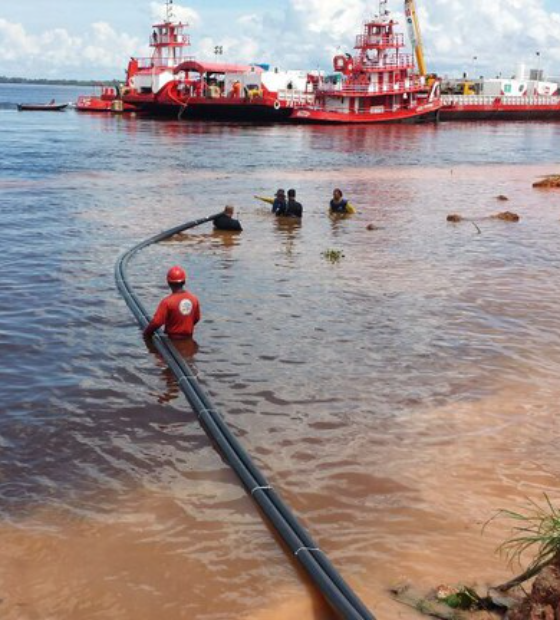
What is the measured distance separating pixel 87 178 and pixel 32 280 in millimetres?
15690

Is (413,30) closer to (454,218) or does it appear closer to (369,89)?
(369,89)

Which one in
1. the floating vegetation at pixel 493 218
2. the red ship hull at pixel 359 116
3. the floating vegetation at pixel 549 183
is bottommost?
the floating vegetation at pixel 493 218

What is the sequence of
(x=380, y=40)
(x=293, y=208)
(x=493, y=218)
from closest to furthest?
1. (x=293, y=208)
2. (x=493, y=218)
3. (x=380, y=40)

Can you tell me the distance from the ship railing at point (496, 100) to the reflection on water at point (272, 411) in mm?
64243

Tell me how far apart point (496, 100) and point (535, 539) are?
8368 cm

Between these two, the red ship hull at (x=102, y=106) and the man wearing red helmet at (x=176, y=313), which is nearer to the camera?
the man wearing red helmet at (x=176, y=313)

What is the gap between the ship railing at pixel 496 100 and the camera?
7830 centimetres

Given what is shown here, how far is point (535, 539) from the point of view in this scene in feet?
12.3

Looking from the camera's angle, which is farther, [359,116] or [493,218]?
[359,116]

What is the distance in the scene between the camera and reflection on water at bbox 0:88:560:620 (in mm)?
5160

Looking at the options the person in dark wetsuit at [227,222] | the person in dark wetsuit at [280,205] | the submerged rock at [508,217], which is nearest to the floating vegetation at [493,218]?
the submerged rock at [508,217]

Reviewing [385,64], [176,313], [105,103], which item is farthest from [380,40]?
[176,313]

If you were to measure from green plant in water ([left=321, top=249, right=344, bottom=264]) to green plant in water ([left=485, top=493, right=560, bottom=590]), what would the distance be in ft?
29.6

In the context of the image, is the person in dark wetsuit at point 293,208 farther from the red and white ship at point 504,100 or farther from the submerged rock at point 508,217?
the red and white ship at point 504,100
